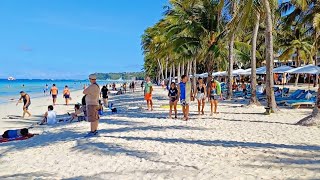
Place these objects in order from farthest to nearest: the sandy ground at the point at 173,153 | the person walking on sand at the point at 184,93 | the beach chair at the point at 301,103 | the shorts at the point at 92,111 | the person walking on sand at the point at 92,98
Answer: the beach chair at the point at 301,103 < the person walking on sand at the point at 184,93 < the shorts at the point at 92,111 < the person walking on sand at the point at 92,98 < the sandy ground at the point at 173,153

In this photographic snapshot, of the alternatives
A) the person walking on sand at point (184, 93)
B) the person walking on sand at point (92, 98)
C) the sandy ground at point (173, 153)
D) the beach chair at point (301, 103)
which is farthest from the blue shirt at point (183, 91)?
the beach chair at point (301, 103)

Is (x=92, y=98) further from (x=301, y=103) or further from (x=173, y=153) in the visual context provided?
(x=301, y=103)

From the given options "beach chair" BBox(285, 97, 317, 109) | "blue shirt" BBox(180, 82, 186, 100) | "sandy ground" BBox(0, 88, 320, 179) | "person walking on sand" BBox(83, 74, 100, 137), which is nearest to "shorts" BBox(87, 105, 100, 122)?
"person walking on sand" BBox(83, 74, 100, 137)

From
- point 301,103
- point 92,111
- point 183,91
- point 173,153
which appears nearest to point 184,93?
point 183,91

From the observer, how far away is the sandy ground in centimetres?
562

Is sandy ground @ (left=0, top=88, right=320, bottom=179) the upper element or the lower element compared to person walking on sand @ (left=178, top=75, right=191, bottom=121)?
lower

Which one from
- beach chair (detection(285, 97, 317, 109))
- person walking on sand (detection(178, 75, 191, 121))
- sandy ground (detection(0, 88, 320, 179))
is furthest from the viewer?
beach chair (detection(285, 97, 317, 109))

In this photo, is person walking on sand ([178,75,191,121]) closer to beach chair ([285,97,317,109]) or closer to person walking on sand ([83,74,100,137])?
person walking on sand ([83,74,100,137])

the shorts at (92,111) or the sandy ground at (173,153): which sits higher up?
the shorts at (92,111)

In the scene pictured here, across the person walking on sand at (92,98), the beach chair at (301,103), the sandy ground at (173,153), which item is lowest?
the sandy ground at (173,153)

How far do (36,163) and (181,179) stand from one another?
310 cm

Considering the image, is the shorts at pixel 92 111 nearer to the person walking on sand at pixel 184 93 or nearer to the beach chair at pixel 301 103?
the person walking on sand at pixel 184 93

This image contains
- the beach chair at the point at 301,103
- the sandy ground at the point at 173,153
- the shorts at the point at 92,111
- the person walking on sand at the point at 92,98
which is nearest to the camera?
the sandy ground at the point at 173,153

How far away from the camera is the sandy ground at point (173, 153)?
221 inches
